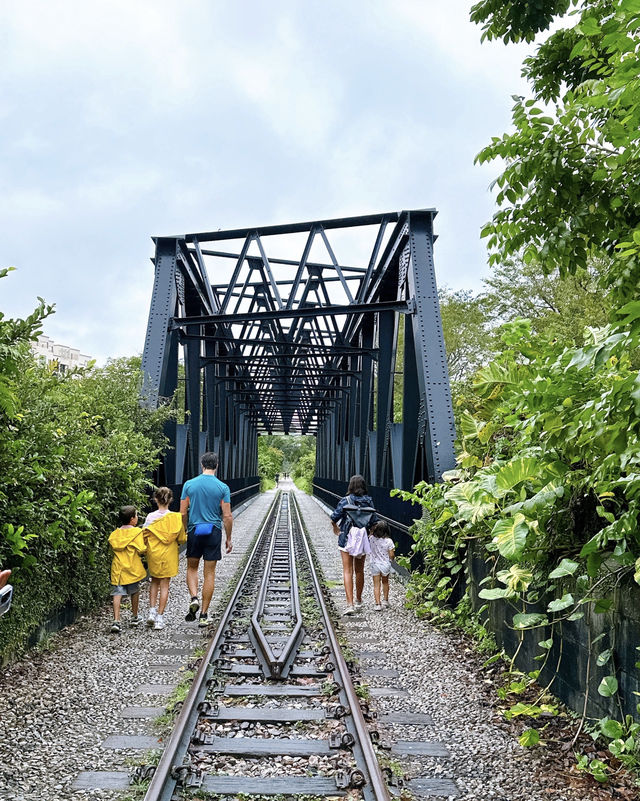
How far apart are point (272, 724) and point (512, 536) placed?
196 cm

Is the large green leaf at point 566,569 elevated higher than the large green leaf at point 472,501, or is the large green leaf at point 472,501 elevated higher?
the large green leaf at point 472,501

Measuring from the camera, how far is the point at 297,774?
3.73m

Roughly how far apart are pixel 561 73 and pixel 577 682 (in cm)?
440

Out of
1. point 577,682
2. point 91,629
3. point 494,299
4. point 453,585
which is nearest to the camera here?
point 577,682

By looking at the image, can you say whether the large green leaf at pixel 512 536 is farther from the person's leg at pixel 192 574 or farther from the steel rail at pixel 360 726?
the person's leg at pixel 192 574

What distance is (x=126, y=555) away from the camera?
23.8ft

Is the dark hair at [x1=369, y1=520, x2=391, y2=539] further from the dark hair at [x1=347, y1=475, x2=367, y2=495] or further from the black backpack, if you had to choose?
the dark hair at [x1=347, y1=475, x2=367, y2=495]

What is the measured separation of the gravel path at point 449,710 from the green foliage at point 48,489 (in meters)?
2.81

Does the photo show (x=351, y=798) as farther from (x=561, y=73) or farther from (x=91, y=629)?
(x=561, y=73)

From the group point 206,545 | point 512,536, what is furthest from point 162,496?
point 512,536

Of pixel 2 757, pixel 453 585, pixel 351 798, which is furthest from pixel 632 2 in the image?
pixel 453 585

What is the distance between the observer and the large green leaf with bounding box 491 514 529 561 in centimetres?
444

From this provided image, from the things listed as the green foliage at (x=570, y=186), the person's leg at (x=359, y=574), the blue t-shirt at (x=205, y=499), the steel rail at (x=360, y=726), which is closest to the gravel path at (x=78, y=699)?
the blue t-shirt at (x=205, y=499)

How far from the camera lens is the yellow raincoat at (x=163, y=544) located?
288 inches
